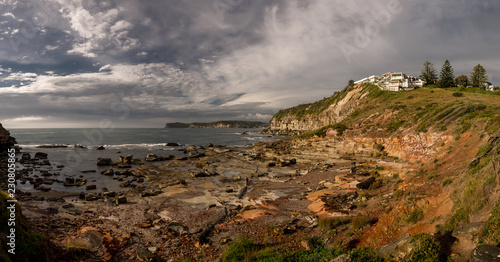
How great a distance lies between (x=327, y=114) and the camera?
113 meters

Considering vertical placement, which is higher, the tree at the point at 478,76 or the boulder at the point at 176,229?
the tree at the point at 478,76

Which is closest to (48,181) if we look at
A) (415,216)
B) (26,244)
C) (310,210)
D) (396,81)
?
(26,244)

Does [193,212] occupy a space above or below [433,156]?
below

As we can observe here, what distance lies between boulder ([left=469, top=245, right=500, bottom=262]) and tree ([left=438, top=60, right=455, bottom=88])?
315ft

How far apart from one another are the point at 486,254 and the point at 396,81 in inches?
3956

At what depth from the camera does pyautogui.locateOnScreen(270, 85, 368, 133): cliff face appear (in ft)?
295

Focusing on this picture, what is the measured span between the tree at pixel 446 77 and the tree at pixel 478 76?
5.40m

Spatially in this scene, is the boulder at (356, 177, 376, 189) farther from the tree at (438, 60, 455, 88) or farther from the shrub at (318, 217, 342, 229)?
the tree at (438, 60, 455, 88)

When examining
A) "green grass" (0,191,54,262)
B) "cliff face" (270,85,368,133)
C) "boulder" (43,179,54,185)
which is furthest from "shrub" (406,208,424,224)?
"cliff face" (270,85,368,133)

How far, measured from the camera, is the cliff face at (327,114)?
89.9 meters

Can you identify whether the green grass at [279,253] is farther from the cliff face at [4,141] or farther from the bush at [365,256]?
the cliff face at [4,141]

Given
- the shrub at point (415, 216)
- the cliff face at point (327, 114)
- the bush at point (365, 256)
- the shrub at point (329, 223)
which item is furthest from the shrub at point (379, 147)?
the cliff face at point (327, 114)

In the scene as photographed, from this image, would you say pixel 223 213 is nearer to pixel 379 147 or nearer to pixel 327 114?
pixel 379 147

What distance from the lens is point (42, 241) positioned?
10766 mm
